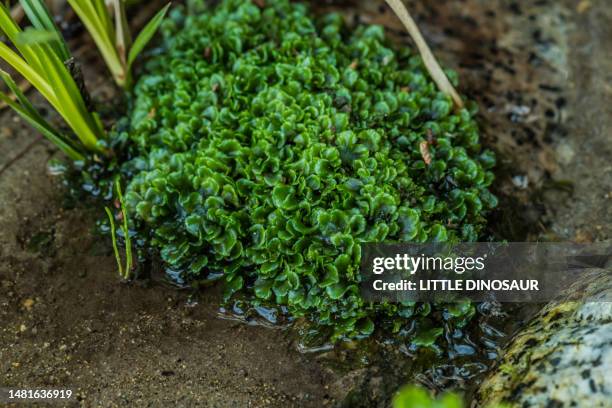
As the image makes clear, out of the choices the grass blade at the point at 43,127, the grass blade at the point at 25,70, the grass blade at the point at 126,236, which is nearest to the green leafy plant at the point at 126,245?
the grass blade at the point at 126,236

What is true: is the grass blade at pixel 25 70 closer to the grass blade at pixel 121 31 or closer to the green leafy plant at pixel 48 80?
the green leafy plant at pixel 48 80

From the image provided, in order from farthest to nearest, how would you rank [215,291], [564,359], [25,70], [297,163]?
[215,291] < [297,163] < [25,70] < [564,359]

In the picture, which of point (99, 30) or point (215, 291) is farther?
point (99, 30)

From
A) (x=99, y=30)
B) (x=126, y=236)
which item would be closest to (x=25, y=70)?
(x=99, y=30)

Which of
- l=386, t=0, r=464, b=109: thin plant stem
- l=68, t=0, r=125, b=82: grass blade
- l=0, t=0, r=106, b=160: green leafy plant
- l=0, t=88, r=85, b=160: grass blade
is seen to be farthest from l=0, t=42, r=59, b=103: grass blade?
l=386, t=0, r=464, b=109: thin plant stem

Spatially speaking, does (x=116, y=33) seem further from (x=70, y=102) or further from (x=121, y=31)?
(x=70, y=102)

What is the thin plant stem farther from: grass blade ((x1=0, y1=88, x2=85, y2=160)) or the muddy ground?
grass blade ((x1=0, y1=88, x2=85, y2=160))
